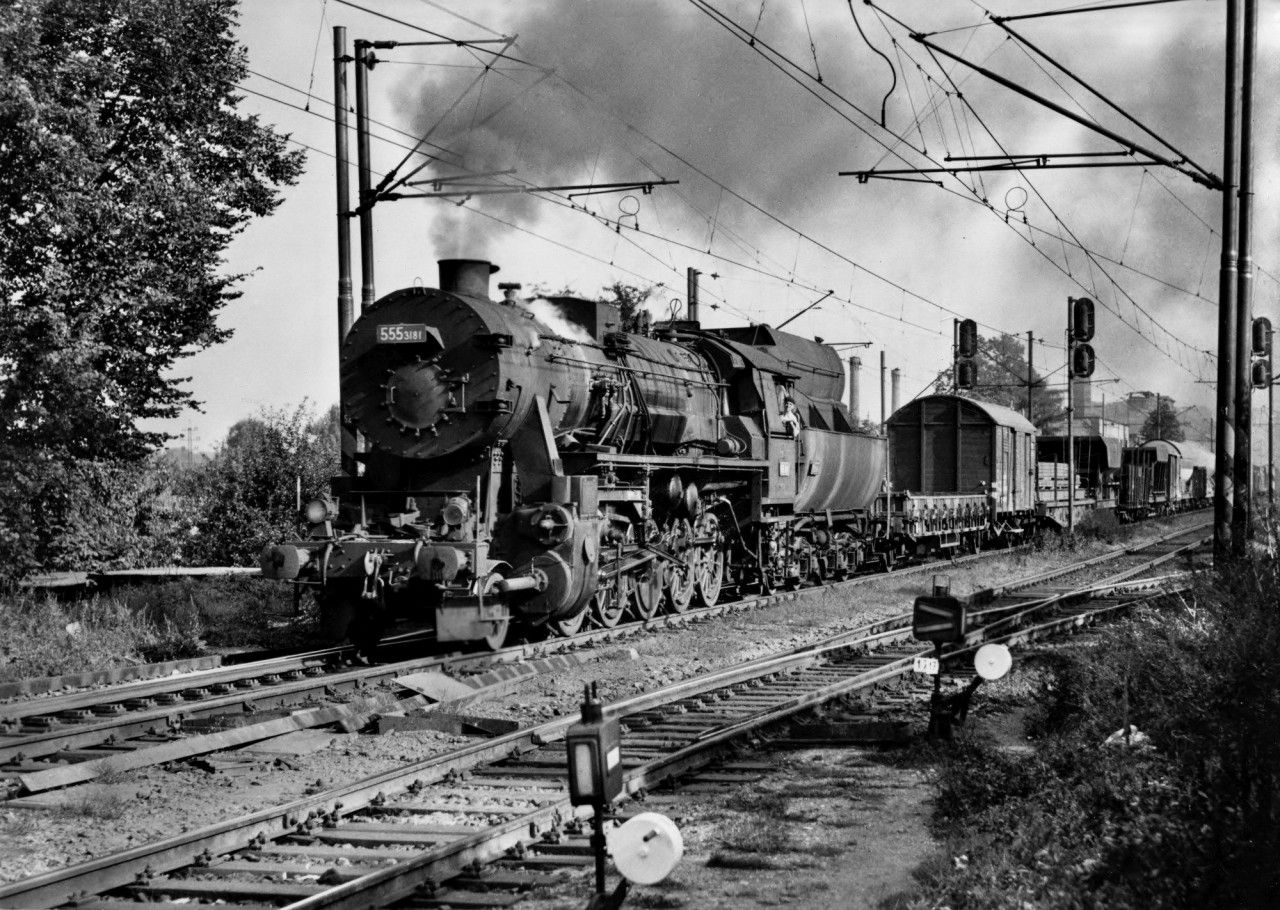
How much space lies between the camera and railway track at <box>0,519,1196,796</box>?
313 inches

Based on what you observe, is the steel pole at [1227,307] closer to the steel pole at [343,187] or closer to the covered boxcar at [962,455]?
the steel pole at [343,187]

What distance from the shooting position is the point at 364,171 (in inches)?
620

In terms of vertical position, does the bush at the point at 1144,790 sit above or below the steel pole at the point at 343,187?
below

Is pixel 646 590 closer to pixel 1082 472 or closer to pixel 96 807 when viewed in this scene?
pixel 96 807

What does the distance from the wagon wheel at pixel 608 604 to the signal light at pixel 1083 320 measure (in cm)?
984

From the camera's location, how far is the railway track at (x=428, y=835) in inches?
213

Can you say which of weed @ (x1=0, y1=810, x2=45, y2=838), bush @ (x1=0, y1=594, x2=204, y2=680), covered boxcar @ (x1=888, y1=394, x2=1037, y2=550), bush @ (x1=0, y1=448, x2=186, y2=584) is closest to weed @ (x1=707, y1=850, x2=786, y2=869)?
weed @ (x1=0, y1=810, x2=45, y2=838)

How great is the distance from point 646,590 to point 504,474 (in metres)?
3.00

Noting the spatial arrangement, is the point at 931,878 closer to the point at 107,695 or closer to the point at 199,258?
the point at 107,695

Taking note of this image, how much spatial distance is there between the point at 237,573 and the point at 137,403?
276 cm

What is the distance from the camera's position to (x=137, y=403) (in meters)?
17.7

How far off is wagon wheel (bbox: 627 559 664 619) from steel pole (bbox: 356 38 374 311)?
4806mm

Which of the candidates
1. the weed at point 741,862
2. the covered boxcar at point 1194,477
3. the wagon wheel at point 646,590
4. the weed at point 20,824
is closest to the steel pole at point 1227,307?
the wagon wheel at point 646,590

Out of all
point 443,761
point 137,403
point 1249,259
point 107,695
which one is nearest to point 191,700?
point 107,695
